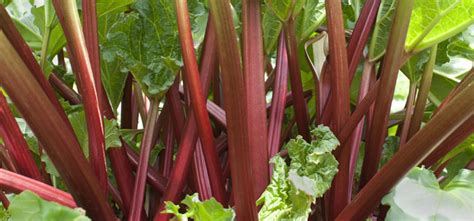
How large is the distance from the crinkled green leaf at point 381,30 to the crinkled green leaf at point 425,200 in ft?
0.80

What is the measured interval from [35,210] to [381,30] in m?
0.51

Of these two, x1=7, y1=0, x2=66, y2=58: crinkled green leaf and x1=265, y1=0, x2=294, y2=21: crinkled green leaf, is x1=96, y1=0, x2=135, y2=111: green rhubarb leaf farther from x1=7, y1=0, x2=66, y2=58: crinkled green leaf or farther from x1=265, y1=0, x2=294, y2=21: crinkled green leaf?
x1=265, y1=0, x2=294, y2=21: crinkled green leaf

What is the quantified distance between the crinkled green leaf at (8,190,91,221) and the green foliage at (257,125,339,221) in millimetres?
179

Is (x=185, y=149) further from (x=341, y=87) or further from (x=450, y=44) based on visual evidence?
(x=450, y=44)

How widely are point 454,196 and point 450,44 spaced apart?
321mm

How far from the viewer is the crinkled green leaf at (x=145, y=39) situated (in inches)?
30.4

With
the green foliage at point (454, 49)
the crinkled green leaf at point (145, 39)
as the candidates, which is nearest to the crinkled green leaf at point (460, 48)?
the green foliage at point (454, 49)

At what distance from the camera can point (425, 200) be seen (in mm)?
613

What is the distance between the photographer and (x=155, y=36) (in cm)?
79

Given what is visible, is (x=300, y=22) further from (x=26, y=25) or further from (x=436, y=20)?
(x=26, y=25)

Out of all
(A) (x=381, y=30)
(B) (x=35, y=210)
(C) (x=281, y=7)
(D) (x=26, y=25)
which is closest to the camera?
(B) (x=35, y=210)

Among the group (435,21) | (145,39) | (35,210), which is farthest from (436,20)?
(35,210)

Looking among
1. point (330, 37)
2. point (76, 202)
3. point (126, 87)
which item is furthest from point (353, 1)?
point (76, 202)

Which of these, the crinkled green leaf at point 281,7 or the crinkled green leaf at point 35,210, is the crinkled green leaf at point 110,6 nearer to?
the crinkled green leaf at point 281,7
